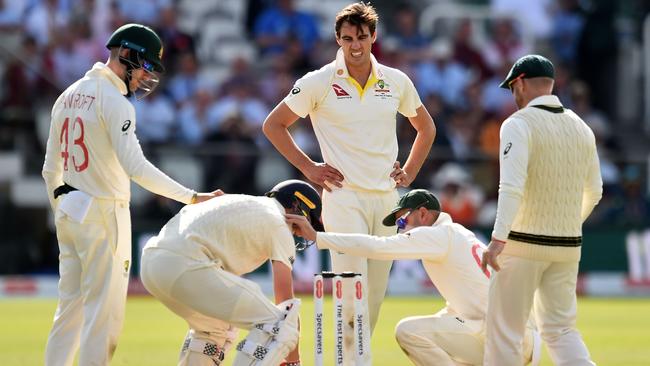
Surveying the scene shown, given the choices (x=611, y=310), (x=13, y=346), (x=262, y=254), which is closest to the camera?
(x=262, y=254)

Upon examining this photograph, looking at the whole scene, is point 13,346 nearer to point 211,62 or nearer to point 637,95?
point 211,62

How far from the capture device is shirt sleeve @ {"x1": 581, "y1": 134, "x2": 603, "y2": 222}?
643 centimetres

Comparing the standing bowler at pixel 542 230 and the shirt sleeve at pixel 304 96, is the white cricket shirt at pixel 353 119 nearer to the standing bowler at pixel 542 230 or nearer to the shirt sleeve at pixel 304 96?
the shirt sleeve at pixel 304 96

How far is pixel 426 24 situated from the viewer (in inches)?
723

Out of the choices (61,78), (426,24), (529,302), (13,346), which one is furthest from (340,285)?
(426,24)

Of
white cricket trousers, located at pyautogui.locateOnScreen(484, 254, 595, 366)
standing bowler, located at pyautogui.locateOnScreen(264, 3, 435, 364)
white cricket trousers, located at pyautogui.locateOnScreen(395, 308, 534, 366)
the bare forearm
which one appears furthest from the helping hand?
white cricket trousers, located at pyautogui.locateOnScreen(484, 254, 595, 366)

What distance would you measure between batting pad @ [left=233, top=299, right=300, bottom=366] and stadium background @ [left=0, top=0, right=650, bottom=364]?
826 centimetres

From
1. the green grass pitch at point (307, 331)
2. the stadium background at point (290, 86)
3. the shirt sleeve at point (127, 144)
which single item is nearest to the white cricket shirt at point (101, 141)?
the shirt sleeve at point (127, 144)

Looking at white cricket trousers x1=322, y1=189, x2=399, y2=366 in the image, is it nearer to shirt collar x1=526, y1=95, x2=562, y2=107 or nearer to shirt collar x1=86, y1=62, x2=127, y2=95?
shirt collar x1=526, y1=95, x2=562, y2=107

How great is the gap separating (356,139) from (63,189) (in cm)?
158

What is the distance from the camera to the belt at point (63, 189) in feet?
21.3

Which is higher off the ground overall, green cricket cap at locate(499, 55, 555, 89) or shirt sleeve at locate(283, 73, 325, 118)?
green cricket cap at locate(499, 55, 555, 89)

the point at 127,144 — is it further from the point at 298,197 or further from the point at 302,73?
the point at 302,73

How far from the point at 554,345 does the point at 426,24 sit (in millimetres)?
12366
